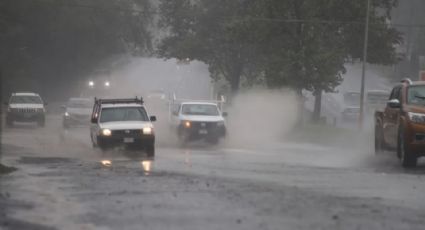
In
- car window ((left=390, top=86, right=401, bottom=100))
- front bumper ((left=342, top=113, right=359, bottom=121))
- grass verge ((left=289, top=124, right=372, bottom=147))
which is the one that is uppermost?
car window ((left=390, top=86, right=401, bottom=100))

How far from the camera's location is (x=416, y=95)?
2161 centimetres

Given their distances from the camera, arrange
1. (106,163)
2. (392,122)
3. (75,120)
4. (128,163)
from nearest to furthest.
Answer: (392,122) < (128,163) < (106,163) < (75,120)

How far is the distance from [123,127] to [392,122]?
8.20 metres

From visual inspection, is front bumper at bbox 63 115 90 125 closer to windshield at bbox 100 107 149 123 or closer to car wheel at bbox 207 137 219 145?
car wheel at bbox 207 137 219 145

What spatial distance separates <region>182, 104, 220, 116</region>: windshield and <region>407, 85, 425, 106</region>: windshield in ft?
50.4

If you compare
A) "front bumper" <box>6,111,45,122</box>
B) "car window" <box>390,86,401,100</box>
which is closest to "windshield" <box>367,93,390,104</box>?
"front bumper" <box>6,111,45,122</box>

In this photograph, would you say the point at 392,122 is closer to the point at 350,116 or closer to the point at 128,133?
the point at 128,133

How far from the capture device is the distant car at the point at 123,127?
87.3 ft

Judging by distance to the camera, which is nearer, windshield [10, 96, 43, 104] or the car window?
the car window

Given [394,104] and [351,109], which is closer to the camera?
Answer: [394,104]

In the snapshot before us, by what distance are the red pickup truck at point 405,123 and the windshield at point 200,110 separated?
13269 millimetres

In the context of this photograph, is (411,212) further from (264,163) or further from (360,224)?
(264,163)

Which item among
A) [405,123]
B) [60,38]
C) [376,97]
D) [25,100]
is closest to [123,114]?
[405,123]

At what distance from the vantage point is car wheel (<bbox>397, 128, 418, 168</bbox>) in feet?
67.4
